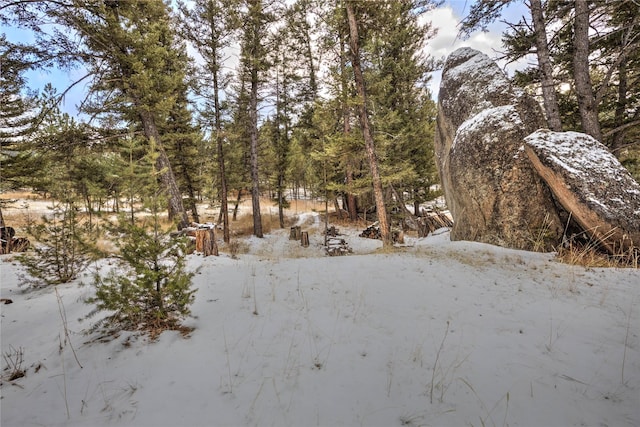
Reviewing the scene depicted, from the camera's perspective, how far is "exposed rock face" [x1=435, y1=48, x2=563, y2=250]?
6918 mm

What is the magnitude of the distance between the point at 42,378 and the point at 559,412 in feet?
13.9

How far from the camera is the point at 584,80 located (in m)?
7.81

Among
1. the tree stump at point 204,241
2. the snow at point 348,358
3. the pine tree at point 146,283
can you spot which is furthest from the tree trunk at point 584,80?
the tree stump at point 204,241

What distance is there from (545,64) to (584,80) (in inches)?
50.0

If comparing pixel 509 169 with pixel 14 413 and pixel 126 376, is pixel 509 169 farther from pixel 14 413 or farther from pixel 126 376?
pixel 14 413

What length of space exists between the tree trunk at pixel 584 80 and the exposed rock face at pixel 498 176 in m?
1.18

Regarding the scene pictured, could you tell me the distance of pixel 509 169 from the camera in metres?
7.25

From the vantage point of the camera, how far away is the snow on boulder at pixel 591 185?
214 inches

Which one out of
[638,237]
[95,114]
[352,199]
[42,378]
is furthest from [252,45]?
[638,237]

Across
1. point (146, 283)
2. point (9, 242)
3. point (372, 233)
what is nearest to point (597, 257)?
point (146, 283)

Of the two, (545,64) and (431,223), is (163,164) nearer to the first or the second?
(545,64)

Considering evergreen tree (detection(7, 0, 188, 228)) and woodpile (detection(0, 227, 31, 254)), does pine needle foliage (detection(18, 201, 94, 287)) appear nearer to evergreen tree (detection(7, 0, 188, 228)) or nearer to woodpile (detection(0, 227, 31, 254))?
evergreen tree (detection(7, 0, 188, 228))

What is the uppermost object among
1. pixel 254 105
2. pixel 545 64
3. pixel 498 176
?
pixel 254 105

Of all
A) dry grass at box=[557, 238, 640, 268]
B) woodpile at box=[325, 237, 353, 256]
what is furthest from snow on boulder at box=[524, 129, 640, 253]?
woodpile at box=[325, 237, 353, 256]
